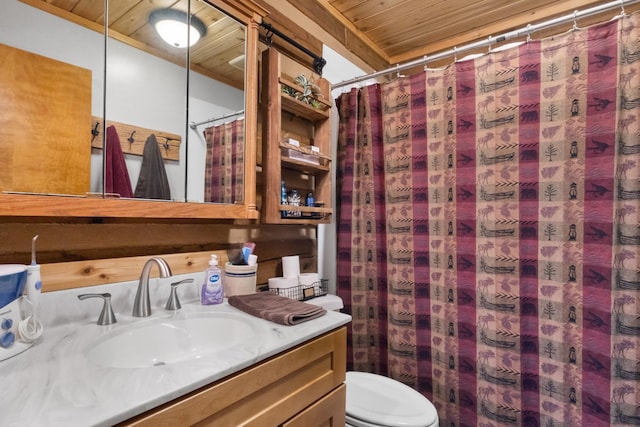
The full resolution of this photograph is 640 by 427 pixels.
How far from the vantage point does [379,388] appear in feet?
4.57

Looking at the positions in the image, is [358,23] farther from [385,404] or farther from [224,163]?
[385,404]

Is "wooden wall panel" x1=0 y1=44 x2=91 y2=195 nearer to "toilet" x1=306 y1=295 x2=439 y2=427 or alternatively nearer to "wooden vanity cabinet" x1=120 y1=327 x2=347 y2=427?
"wooden vanity cabinet" x1=120 y1=327 x2=347 y2=427

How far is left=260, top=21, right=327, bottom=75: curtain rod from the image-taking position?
143cm

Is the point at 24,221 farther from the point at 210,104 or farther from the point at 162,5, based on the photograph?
the point at 162,5

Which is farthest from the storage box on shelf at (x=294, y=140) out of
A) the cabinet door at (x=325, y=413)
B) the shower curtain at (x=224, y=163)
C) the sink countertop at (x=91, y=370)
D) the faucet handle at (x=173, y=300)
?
the cabinet door at (x=325, y=413)

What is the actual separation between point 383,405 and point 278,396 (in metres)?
0.63

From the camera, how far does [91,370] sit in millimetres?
692

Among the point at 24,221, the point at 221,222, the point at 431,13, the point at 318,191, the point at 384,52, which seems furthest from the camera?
the point at 384,52

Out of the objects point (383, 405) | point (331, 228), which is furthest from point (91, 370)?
point (331, 228)

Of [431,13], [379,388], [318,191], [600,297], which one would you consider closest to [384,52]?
[431,13]

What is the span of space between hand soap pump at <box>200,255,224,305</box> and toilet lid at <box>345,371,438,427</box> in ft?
2.22

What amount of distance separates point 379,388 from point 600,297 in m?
0.93

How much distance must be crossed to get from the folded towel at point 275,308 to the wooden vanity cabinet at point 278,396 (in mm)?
87

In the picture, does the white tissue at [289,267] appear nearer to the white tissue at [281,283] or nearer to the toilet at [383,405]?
the white tissue at [281,283]
